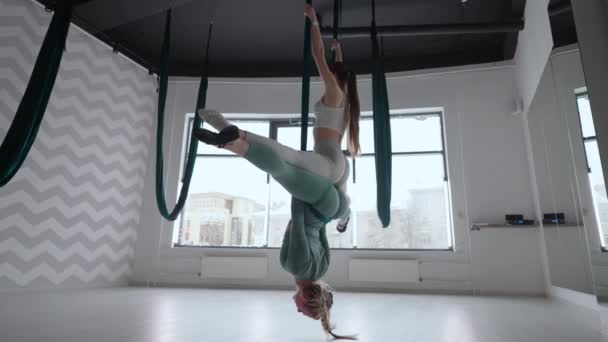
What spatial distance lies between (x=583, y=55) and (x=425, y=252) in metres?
3.46

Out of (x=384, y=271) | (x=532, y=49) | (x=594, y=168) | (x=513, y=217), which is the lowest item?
(x=384, y=271)

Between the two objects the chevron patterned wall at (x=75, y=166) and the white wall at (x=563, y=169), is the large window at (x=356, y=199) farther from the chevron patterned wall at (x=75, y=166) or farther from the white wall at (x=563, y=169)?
the white wall at (x=563, y=169)

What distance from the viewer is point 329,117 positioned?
178cm

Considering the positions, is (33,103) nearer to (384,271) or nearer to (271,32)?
(271,32)

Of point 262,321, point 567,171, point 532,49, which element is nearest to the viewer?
point 262,321

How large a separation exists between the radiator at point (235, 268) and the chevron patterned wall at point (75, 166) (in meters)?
1.15

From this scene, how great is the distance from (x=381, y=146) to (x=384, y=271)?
242 cm

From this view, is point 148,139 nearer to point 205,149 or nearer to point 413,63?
point 205,149

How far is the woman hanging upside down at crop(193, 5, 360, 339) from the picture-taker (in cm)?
128

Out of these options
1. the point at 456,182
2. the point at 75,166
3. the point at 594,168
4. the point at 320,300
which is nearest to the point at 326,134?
the point at 320,300

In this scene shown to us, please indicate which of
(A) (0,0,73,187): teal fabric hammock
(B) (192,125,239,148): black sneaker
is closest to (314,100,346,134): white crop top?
(B) (192,125,239,148): black sneaker

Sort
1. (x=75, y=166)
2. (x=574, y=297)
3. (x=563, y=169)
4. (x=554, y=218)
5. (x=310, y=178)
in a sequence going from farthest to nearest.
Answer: (x=75, y=166) → (x=554, y=218) → (x=574, y=297) → (x=563, y=169) → (x=310, y=178)

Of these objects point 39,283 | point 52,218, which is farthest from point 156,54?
point 39,283

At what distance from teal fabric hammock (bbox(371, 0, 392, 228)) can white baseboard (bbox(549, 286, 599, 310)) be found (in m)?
1.89
